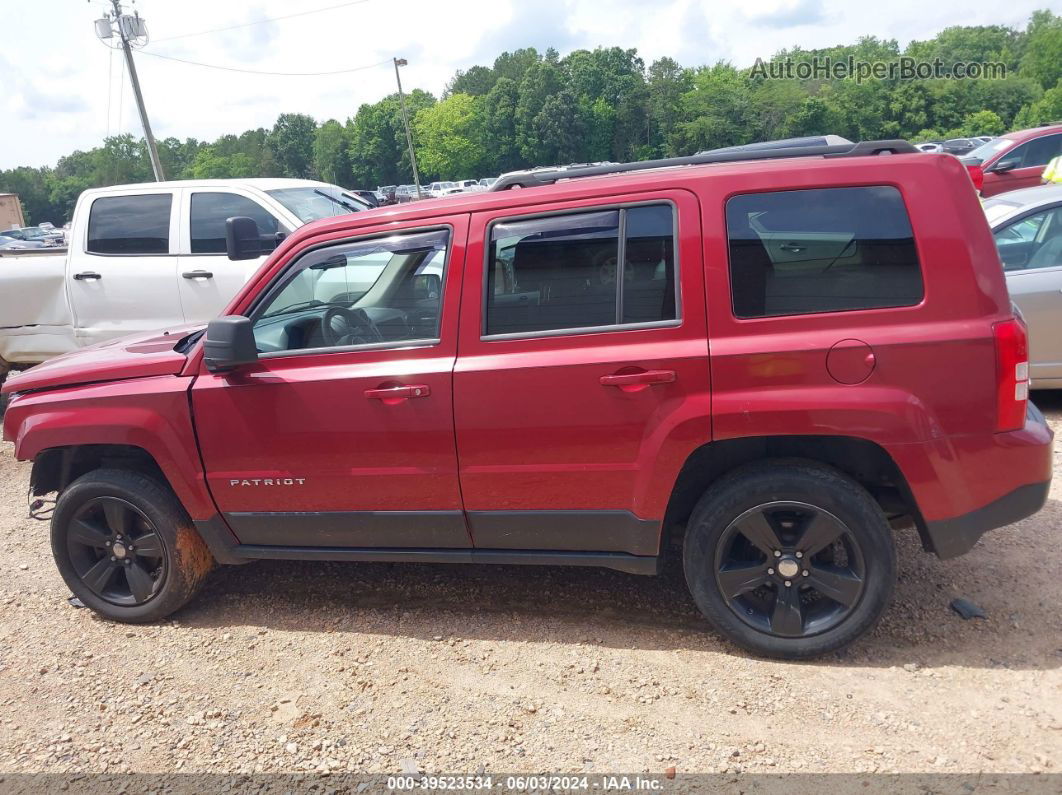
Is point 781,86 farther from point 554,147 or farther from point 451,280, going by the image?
point 451,280

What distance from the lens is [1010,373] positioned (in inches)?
110

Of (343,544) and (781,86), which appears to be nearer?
(343,544)

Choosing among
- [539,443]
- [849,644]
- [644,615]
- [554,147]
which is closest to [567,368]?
[539,443]

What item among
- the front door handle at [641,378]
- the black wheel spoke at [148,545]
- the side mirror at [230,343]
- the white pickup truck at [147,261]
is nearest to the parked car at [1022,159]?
the white pickup truck at [147,261]

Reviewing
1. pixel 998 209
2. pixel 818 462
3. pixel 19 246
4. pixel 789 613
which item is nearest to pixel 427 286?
pixel 818 462

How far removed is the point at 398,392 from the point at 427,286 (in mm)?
463

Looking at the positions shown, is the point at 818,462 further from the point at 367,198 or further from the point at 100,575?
the point at 367,198

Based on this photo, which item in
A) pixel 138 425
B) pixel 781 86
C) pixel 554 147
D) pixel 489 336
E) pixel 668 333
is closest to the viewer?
pixel 668 333

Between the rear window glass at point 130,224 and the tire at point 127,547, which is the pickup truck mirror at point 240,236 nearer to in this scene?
the tire at point 127,547

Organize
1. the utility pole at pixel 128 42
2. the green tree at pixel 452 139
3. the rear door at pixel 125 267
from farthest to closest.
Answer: the green tree at pixel 452 139 < the utility pole at pixel 128 42 < the rear door at pixel 125 267

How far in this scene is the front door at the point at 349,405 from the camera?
3.29 m

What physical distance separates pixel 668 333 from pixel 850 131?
57525 mm

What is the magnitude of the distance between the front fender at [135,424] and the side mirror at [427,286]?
1.11 m

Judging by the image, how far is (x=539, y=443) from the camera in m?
3.20
